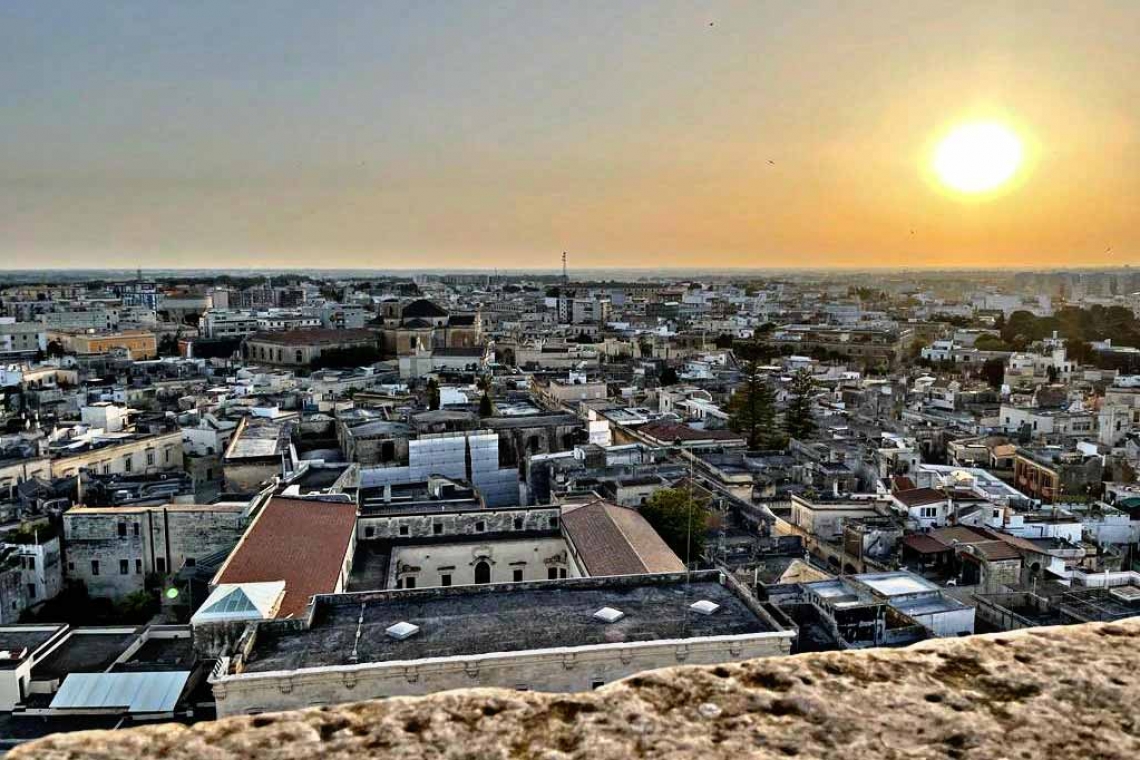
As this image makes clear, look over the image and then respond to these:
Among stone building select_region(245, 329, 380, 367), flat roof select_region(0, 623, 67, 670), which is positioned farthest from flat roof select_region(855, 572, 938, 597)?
stone building select_region(245, 329, 380, 367)

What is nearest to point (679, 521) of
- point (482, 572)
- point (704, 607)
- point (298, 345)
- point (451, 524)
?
point (482, 572)

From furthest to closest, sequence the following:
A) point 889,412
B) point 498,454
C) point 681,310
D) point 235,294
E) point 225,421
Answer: point 235,294
point 681,310
point 889,412
point 225,421
point 498,454

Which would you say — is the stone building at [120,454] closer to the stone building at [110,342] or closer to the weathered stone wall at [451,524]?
the weathered stone wall at [451,524]

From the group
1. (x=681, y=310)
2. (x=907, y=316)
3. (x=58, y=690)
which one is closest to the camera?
(x=58, y=690)

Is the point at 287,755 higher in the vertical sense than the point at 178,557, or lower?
higher

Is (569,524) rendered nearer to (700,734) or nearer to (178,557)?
(178,557)

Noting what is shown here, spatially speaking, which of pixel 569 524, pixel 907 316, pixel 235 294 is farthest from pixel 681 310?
pixel 569 524
